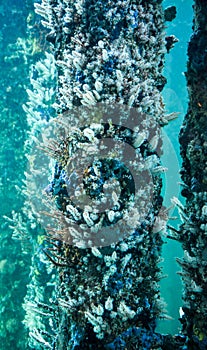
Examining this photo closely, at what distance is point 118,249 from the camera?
270 cm

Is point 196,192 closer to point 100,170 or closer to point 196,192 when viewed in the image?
point 196,192

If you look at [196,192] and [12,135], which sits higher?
[12,135]

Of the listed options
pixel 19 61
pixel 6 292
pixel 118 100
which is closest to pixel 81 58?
pixel 118 100

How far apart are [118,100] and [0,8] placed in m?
Answer: 8.06

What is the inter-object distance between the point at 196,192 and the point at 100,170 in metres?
0.99

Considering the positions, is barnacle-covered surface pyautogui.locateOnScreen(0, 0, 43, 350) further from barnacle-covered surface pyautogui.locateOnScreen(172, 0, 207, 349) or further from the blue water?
the blue water

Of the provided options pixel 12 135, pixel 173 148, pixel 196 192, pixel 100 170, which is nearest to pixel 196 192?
pixel 196 192

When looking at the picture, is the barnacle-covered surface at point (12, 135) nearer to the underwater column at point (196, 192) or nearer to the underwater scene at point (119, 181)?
the underwater scene at point (119, 181)

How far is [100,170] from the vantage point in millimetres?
2740

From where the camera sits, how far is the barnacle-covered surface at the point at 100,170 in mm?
2652

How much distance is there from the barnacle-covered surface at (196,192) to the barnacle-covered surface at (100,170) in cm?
28

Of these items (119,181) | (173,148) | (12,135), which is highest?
(173,148)

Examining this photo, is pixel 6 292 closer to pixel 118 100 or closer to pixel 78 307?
pixel 78 307

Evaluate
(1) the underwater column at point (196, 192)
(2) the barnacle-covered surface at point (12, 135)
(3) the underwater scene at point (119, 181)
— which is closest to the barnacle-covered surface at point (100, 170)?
(3) the underwater scene at point (119, 181)
